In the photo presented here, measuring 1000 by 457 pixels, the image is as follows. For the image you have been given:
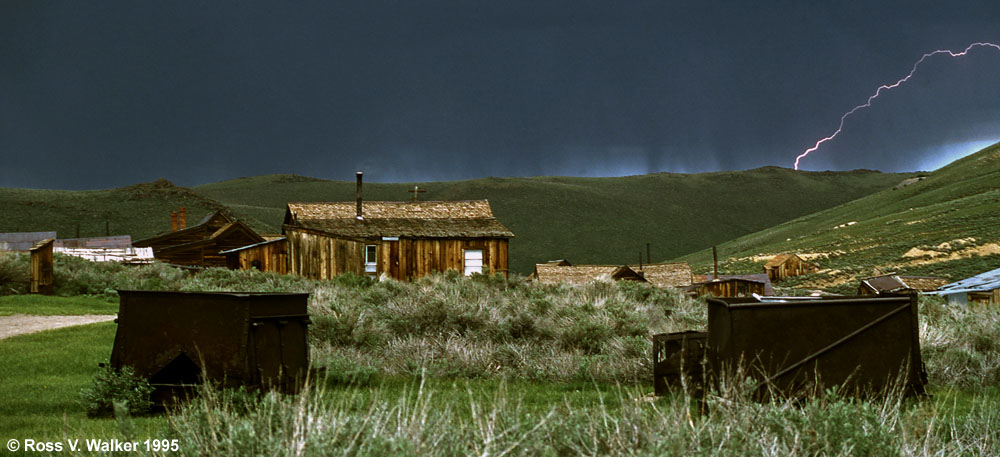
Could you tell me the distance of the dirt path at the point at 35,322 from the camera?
13.9 meters

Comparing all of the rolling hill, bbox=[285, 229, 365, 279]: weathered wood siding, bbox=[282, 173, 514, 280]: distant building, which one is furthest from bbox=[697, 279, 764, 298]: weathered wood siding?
the rolling hill

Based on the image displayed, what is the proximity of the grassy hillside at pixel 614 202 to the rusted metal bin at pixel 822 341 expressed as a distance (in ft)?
261

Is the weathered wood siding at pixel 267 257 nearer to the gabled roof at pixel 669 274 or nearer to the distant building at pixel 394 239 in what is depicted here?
the distant building at pixel 394 239

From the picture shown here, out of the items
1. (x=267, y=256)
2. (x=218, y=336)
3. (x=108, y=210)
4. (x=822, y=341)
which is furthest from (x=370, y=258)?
(x=108, y=210)

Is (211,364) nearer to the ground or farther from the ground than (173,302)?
nearer to the ground

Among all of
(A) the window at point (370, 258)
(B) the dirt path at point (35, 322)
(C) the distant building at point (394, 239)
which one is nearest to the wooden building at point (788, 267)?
(C) the distant building at point (394, 239)

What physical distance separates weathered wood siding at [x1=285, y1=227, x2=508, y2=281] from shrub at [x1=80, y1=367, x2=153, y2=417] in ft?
74.4

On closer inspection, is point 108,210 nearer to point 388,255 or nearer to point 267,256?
point 267,256

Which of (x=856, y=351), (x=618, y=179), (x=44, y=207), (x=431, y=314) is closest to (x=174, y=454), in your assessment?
(x=856, y=351)

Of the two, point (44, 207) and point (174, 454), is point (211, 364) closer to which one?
point (174, 454)

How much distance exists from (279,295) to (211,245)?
40.1 metres

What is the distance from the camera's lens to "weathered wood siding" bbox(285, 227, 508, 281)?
1200 inches

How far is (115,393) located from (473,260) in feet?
88.2

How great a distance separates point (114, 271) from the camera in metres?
26.3
